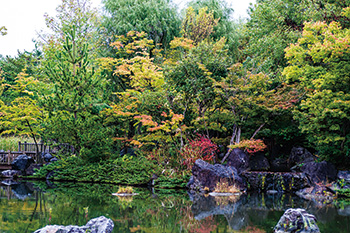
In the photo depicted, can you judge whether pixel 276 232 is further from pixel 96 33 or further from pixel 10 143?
pixel 10 143

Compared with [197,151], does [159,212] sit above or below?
below

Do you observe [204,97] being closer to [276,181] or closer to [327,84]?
[276,181]

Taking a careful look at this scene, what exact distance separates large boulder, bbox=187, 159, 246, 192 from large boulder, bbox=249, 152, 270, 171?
2614 millimetres

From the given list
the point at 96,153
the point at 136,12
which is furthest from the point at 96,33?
the point at 96,153

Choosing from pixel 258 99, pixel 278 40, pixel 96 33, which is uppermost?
pixel 96 33

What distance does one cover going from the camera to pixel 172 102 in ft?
45.3

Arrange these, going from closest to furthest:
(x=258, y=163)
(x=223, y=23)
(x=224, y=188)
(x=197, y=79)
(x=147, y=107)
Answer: (x=224, y=188) < (x=197, y=79) < (x=147, y=107) < (x=258, y=163) < (x=223, y=23)

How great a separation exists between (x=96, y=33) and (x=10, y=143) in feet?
28.8

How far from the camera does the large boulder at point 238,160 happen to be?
12398 mm

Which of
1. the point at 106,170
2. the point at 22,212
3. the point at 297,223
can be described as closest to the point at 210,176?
the point at 106,170

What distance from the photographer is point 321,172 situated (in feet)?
37.4

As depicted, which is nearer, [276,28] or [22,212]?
[22,212]

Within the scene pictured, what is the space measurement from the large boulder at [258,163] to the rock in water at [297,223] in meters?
8.46

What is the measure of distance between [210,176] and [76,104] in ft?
20.5
